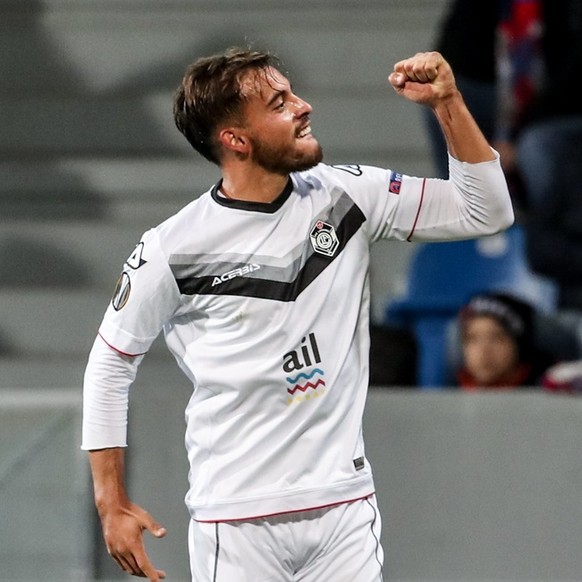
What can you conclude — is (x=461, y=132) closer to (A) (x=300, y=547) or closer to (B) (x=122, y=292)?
(B) (x=122, y=292)

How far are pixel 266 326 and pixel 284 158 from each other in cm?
36

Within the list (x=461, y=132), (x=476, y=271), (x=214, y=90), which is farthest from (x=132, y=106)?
(x=461, y=132)

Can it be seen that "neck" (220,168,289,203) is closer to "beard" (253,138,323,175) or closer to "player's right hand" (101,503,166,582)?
"beard" (253,138,323,175)

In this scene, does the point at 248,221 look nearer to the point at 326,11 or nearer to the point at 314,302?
the point at 314,302

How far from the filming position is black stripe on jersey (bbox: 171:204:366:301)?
2.74m

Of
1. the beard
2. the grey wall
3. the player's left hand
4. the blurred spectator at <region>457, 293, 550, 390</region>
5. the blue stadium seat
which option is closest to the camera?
the player's left hand

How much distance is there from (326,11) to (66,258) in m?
2.02

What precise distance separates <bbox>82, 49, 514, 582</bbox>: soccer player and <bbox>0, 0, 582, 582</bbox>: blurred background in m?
1.19

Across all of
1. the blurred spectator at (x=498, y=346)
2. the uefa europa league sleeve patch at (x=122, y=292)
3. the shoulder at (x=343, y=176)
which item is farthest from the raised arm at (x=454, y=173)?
the blurred spectator at (x=498, y=346)

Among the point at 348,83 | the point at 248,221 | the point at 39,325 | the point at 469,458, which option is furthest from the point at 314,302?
the point at 348,83

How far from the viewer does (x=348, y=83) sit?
23.2 feet

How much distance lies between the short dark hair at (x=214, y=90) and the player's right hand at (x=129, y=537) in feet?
2.72

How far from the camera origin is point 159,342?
234 inches

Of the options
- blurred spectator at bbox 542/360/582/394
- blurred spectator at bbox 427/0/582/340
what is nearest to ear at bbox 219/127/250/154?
blurred spectator at bbox 542/360/582/394
